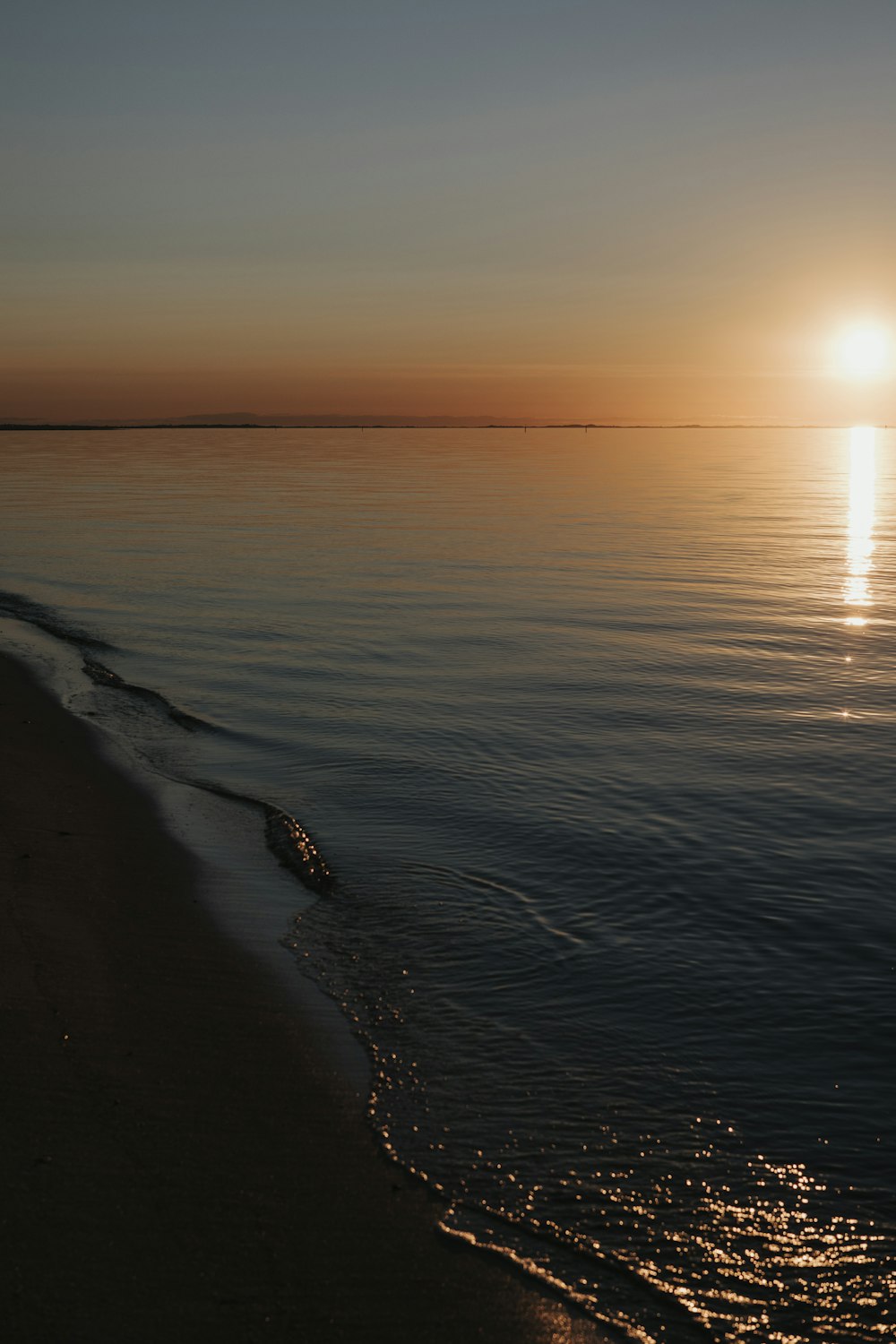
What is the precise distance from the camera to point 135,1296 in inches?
187

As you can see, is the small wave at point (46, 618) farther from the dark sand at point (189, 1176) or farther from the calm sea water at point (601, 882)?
the dark sand at point (189, 1176)

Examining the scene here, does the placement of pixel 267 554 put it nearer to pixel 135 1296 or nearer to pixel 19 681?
pixel 19 681

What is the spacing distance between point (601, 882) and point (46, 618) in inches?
692

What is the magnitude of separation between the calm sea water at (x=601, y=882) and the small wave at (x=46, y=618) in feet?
1.81

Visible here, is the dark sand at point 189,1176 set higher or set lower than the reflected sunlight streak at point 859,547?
lower

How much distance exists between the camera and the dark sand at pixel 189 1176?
15.6 feet

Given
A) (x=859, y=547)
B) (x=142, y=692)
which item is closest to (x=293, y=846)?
(x=142, y=692)

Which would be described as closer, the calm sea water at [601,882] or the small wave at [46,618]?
the calm sea water at [601,882]

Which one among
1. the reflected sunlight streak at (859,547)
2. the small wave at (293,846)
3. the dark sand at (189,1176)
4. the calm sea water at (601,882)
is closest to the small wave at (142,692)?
the calm sea water at (601,882)

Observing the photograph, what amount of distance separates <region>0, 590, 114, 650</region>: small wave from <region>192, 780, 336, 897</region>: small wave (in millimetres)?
10259

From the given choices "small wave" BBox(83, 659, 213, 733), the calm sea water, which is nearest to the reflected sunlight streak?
the calm sea water

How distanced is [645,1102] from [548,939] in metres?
2.41

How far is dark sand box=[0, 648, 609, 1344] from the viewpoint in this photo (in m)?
4.74

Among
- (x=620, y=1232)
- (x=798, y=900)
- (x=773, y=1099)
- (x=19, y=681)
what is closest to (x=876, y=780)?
(x=798, y=900)
